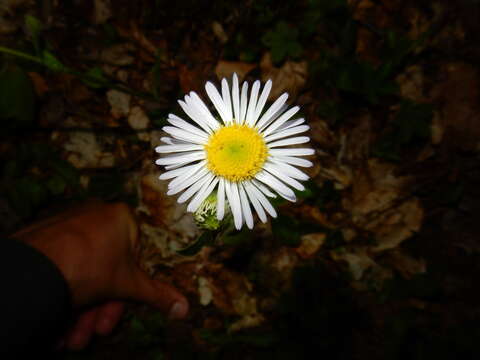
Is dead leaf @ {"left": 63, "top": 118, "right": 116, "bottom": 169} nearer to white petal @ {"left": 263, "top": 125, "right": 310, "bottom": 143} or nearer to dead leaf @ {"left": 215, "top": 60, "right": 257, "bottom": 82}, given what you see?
dead leaf @ {"left": 215, "top": 60, "right": 257, "bottom": 82}

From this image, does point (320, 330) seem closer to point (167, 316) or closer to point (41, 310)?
point (167, 316)

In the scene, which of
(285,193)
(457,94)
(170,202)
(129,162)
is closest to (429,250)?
(457,94)

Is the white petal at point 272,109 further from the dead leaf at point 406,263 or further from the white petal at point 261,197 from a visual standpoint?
the dead leaf at point 406,263

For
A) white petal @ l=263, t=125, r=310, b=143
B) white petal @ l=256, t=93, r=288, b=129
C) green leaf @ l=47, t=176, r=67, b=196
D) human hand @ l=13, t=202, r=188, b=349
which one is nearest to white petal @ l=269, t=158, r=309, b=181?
white petal @ l=263, t=125, r=310, b=143

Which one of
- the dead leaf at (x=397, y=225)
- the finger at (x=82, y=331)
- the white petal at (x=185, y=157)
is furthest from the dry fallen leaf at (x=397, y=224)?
the finger at (x=82, y=331)

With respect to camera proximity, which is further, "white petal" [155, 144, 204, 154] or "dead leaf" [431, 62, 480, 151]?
"dead leaf" [431, 62, 480, 151]

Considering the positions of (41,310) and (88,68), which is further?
(88,68)

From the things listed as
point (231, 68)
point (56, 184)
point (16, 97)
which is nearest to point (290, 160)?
point (231, 68)
